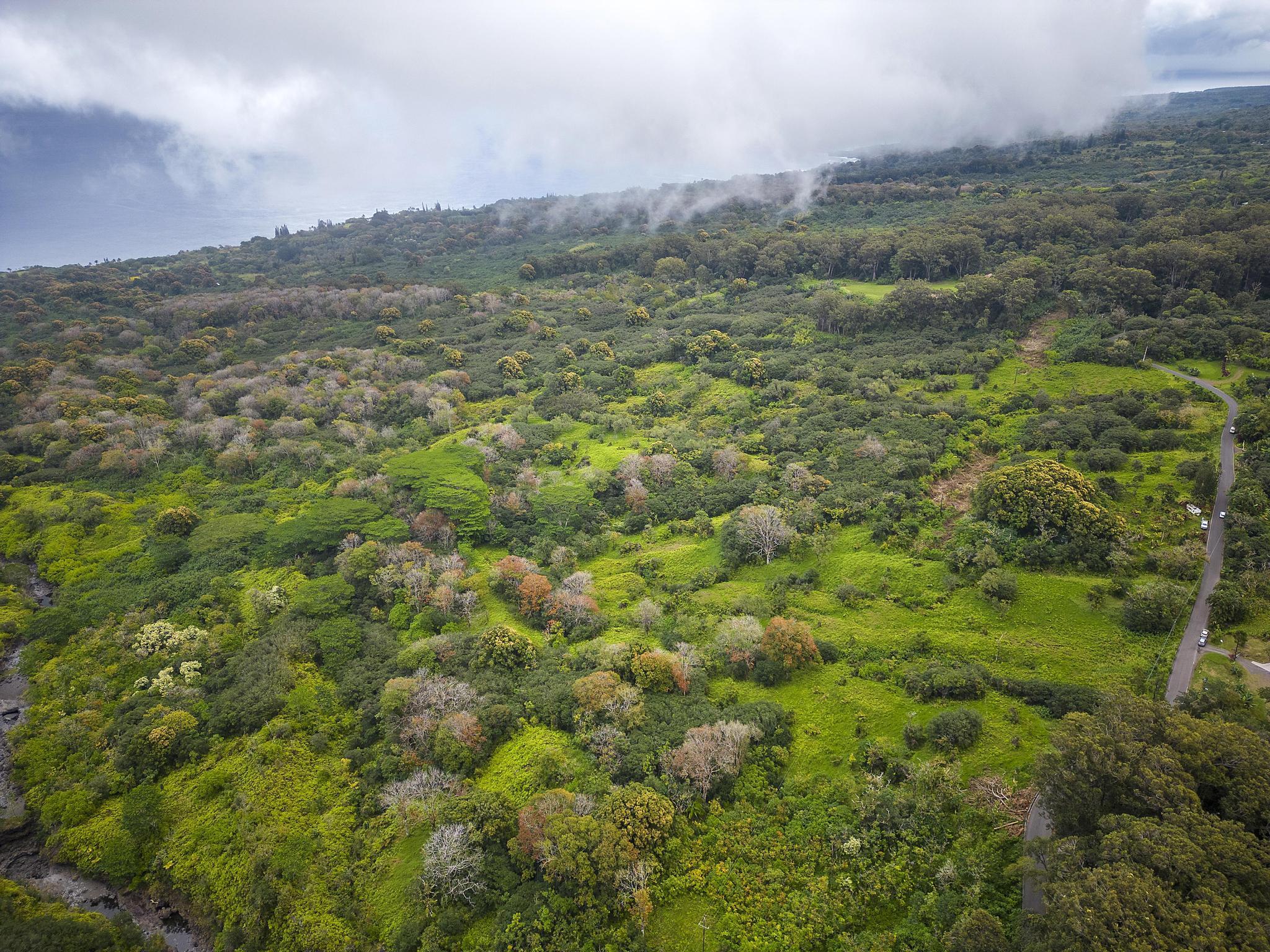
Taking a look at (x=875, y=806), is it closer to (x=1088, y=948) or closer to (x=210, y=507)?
(x=1088, y=948)

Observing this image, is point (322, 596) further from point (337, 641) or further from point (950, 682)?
point (950, 682)

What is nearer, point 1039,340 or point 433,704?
point 433,704

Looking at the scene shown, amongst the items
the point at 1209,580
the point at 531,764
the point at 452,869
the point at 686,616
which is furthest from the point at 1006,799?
the point at 452,869

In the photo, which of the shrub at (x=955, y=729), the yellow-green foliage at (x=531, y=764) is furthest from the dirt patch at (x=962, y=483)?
the yellow-green foliage at (x=531, y=764)

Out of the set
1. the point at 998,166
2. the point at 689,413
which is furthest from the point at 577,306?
the point at 998,166

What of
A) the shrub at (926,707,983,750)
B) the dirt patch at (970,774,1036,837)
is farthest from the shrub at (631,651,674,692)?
the dirt patch at (970,774,1036,837)

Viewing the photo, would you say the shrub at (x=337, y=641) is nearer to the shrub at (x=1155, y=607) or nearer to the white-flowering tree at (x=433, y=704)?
the white-flowering tree at (x=433, y=704)
